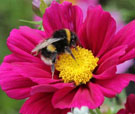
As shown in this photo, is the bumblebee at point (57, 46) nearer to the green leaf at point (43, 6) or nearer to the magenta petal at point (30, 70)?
the magenta petal at point (30, 70)

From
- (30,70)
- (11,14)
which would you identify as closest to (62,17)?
(30,70)

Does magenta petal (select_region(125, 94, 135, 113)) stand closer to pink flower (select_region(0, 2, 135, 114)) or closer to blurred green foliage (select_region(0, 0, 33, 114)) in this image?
pink flower (select_region(0, 2, 135, 114))

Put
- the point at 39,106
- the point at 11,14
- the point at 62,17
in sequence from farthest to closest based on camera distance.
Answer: the point at 11,14
the point at 62,17
the point at 39,106

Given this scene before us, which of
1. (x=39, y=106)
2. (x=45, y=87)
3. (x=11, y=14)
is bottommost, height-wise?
(x=11, y=14)

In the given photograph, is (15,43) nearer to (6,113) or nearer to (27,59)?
(27,59)

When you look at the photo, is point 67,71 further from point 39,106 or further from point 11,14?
point 11,14

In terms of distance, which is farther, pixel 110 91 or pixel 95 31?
pixel 95 31

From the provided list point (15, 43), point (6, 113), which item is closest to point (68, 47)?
point (15, 43)
